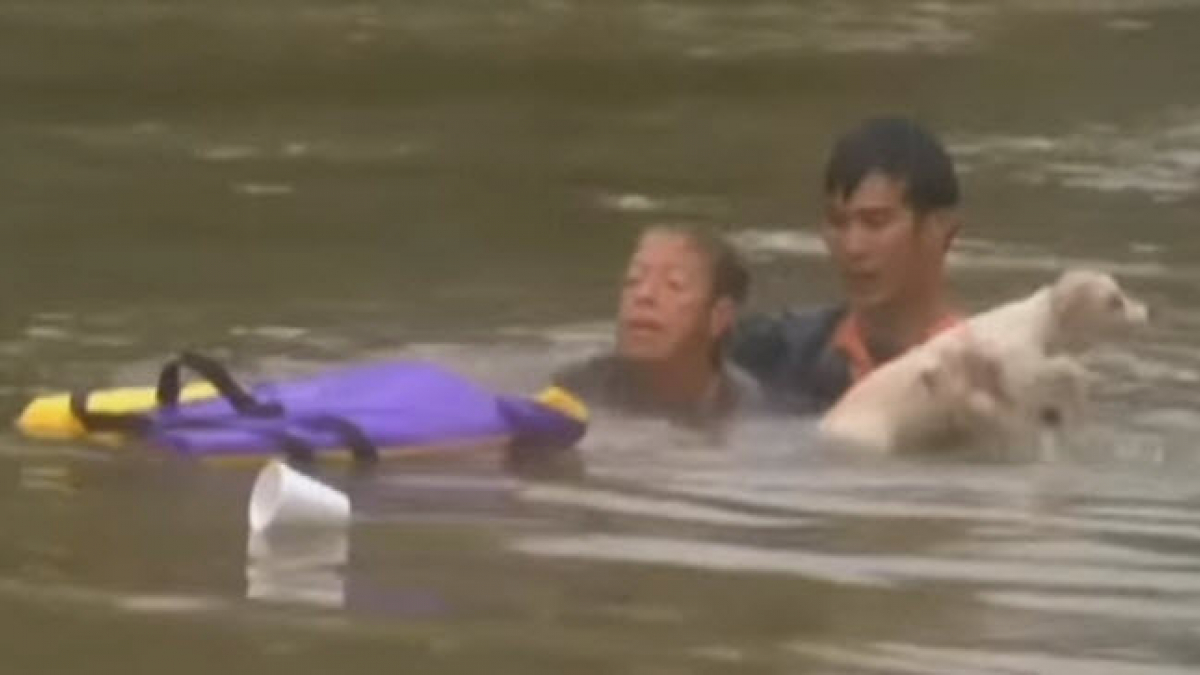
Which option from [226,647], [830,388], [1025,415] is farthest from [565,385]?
[226,647]

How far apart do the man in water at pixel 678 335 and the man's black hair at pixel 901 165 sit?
1.13ft

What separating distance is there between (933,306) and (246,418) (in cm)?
175

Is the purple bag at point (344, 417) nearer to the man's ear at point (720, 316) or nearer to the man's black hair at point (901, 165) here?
the man's ear at point (720, 316)

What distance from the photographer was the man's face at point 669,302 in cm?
929

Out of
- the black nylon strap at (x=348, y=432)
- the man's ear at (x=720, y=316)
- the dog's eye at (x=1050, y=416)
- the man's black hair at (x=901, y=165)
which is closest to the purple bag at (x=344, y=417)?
the black nylon strap at (x=348, y=432)

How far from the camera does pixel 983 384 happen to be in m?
8.80

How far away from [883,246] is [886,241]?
1 centimetres

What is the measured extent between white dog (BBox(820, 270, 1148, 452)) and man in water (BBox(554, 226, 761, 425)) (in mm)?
400

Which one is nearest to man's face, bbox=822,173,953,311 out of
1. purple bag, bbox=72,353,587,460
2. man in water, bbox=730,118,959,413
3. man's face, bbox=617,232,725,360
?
man in water, bbox=730,118,959,413

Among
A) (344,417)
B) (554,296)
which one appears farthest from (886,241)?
(554,296)

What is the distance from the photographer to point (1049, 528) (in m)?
8.21

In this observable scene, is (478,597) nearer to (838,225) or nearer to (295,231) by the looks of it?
(838,225)

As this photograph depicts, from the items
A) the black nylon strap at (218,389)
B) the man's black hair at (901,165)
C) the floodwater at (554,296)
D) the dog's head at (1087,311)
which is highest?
the man's black hair at (901,165)

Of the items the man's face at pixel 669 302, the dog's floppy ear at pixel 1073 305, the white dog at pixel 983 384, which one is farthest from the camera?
the man's face at pixel 669 302
